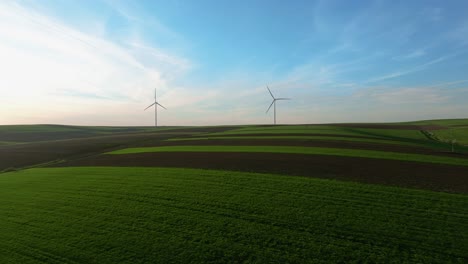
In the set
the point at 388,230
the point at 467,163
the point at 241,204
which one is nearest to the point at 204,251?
the point at 241,204

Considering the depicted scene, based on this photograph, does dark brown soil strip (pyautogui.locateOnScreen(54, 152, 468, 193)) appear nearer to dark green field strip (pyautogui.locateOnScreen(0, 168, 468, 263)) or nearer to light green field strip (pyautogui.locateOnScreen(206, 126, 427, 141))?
dark green field strip (pyautogui.locateOnScreen(0, 168, 468, 263))

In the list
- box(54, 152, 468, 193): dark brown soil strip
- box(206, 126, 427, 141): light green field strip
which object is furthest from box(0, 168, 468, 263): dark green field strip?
box(206, 126, 427, 141): light green field strip

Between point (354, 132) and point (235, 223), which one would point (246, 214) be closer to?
point (235, 223)

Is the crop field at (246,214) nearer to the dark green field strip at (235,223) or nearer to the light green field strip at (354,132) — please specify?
the dark green field strip at (235,223)

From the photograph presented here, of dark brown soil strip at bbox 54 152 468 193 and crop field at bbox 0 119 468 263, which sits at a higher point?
dark brown soil strip at bbox 54 152 468 193

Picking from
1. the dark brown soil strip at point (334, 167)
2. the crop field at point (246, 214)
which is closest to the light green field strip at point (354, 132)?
the dark brown soil strip at point (334, 167)

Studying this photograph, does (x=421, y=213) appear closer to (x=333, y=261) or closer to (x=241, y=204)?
(x=333, y=261)
